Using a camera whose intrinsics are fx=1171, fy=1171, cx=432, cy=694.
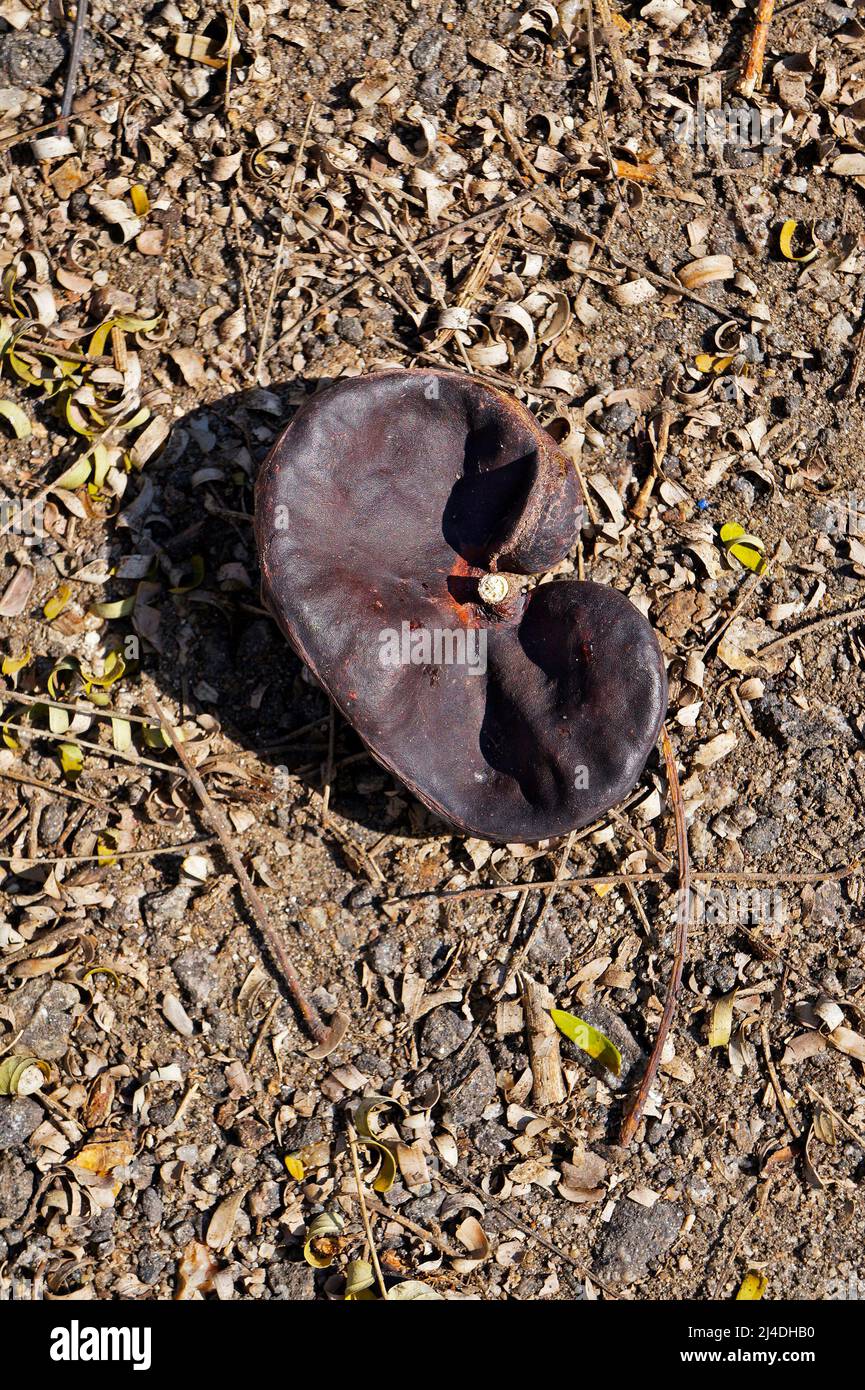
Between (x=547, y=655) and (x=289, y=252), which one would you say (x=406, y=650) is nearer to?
(x=547, y=655)

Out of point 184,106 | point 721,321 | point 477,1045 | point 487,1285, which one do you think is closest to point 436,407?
point 721,321

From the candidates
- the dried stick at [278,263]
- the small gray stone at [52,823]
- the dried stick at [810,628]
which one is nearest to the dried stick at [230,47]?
the dried stick at [278,263]

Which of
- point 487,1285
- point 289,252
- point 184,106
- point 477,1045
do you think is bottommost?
point 487,1285

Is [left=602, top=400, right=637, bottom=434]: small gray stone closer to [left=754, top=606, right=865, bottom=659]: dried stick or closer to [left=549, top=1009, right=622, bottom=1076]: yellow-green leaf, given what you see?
[left=754, top=606, right=865, bottom=659]: dried stick

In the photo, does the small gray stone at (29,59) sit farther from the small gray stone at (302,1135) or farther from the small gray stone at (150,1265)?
the small gray stone at (150,1265)

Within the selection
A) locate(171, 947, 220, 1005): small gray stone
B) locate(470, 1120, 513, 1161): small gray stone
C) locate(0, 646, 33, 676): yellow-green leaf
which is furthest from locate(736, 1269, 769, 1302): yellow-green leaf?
locate(0, 646, 33, 676): yellow-green leaf

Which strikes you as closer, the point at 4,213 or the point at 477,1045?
the point at 477,1045

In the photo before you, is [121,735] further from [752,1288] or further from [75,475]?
[752,1288]
